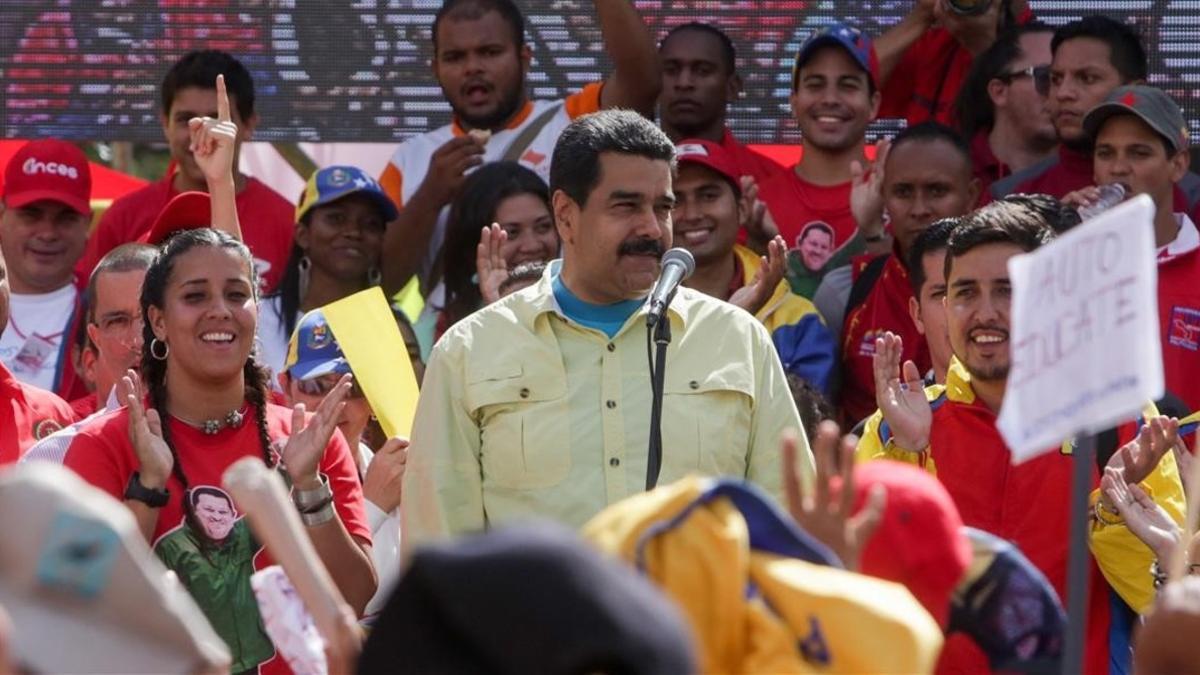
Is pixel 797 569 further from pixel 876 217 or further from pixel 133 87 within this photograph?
pixel 133 87

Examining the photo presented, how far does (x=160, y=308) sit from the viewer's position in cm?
617

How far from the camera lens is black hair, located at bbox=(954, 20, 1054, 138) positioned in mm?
8188

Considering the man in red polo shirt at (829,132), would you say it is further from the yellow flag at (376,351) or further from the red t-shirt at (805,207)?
the yellow flag at (376,351)

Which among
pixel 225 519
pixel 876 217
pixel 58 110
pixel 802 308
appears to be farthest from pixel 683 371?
pixel 58 110

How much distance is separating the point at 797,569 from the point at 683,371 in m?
2.32

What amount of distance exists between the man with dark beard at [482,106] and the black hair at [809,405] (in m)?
1.46

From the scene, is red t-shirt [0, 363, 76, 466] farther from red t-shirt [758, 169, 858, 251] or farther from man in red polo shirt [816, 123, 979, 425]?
red t-shirt [758, 169, 858, 251]

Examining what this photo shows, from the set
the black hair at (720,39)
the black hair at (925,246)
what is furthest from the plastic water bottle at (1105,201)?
the black hair at (720,39)

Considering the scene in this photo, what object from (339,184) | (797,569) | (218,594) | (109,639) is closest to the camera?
(109,639)

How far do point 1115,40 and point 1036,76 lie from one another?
324 mm

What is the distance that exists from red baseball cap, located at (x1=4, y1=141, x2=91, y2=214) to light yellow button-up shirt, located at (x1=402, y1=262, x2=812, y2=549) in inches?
122

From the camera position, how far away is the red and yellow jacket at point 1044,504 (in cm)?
570

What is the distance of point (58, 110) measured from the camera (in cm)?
864

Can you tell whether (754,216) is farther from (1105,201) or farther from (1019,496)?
(1019,496)
